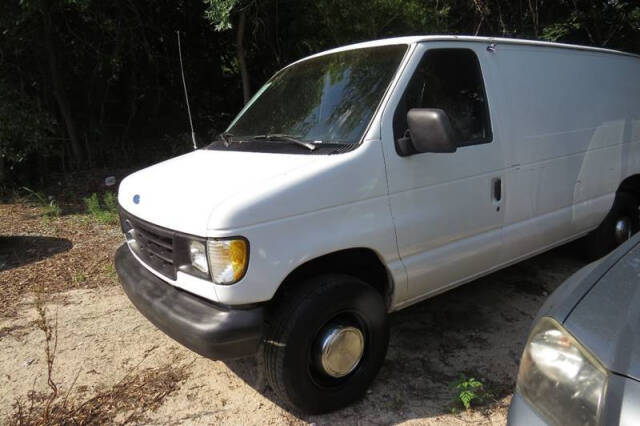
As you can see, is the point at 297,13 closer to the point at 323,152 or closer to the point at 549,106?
the point at 549,106

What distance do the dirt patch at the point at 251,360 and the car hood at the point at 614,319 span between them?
1.14m

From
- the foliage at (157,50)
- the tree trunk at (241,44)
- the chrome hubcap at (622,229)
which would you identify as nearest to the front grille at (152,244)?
the chrome hubcap at (622,229)

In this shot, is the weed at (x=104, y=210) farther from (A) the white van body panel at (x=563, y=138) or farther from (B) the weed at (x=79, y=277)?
(A) the white van body panel at (x=563, y=138)

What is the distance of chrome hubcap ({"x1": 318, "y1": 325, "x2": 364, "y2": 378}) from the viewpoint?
255cm

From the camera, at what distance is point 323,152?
8.64ft

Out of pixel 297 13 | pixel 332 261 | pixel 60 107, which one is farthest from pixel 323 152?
pixel 60 107

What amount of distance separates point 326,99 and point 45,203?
6.53 meters

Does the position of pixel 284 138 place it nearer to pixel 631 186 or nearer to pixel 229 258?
pixel 229 258

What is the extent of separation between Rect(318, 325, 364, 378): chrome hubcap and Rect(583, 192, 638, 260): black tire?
2994 mm

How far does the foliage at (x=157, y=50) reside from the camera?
7926 mm

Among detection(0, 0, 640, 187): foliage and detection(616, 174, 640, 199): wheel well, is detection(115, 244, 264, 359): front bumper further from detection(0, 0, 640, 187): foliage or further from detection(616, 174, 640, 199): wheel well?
detection(0, 0, 640, 187): foliage

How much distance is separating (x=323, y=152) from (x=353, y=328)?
97cm

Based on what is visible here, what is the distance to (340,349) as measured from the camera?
8.52 feet

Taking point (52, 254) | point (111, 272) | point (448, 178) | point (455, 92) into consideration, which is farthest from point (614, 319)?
point (52, 254)
